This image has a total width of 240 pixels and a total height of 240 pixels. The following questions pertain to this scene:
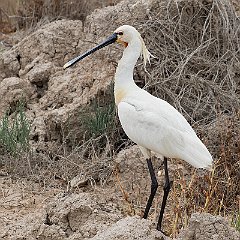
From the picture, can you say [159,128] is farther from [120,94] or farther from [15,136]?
[15,136]

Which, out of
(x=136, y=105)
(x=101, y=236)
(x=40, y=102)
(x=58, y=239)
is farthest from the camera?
(x=40, y=102)

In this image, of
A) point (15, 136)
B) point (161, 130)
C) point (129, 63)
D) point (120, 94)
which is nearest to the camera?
point (161, 130)

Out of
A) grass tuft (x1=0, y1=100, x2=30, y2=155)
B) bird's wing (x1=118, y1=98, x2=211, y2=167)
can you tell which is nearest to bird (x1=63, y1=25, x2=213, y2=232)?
bird's wing (x1=118, y1=98, x2=211, y2=167)

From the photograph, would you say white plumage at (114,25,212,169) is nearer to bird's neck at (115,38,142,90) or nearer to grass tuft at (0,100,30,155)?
bird's neck at (115,38,142,90)

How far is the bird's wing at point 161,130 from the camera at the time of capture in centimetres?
577

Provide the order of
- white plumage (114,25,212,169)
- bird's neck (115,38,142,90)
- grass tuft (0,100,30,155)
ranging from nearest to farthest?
white plumage (114,25,212,169), bird's neck (115,38,142,90), grass tuft (0,100,30,155)

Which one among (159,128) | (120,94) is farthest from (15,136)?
(159,128)

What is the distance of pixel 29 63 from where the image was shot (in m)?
8.66

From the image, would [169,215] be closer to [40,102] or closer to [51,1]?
[40,102]

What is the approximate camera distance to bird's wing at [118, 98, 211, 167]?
5.77 m

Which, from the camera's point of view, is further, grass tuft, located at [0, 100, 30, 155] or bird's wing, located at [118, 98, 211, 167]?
grass tuft, located at [0, 100, 30, 155]

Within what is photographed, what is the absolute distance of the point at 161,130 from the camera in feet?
19.4

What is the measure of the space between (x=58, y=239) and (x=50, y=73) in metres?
3.06

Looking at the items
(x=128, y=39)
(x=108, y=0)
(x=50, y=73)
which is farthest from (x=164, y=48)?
(x=108, y=0)
